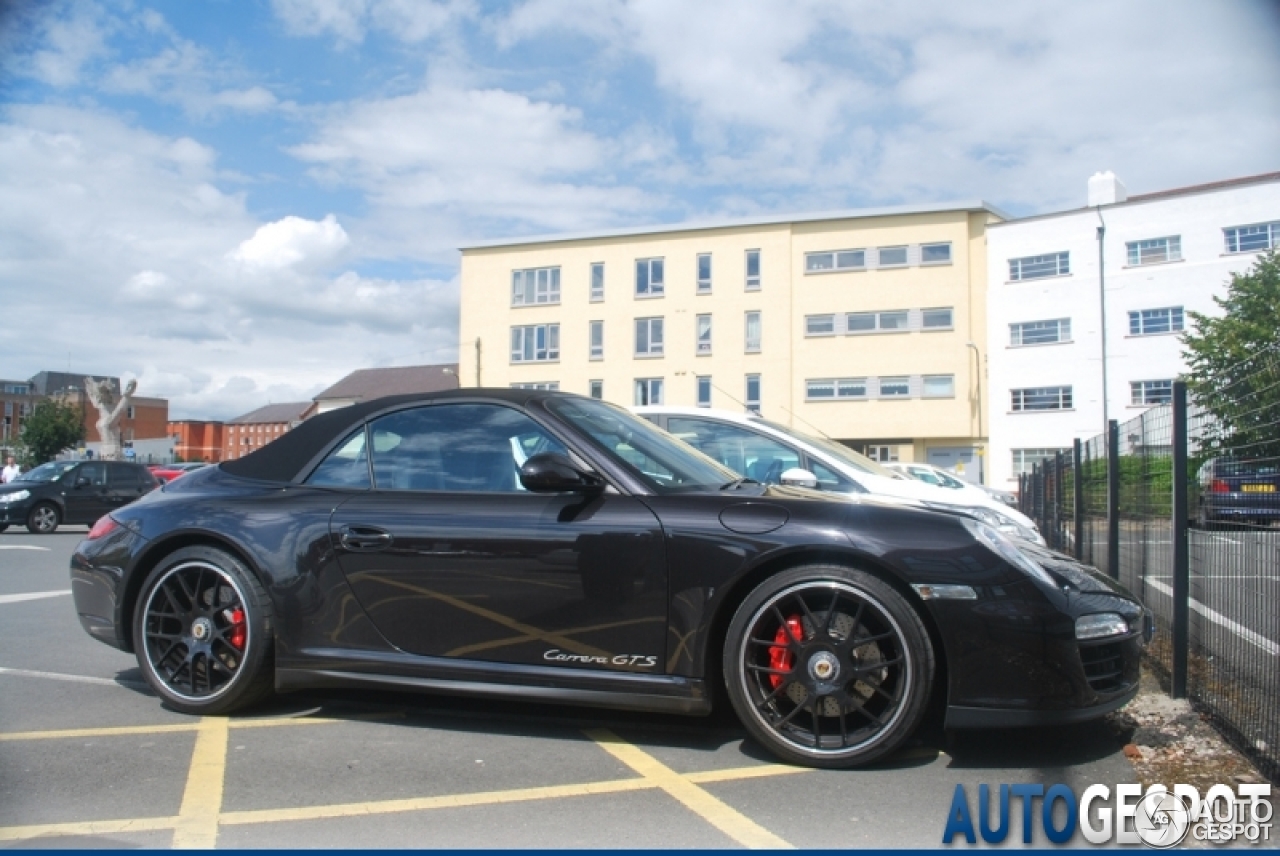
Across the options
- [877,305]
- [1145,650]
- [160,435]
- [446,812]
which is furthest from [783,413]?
[160,435]

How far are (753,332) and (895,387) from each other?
7.28m

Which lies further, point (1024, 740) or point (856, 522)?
point (1024, 740)

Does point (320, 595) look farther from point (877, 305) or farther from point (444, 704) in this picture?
point (877, 305)

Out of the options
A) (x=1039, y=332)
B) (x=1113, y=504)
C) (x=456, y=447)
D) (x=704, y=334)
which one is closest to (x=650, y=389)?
(x=704, y=334)

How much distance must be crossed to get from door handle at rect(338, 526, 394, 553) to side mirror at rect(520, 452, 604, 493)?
0.67 meters

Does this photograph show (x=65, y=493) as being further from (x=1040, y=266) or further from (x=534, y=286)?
(x=1040, y=266)

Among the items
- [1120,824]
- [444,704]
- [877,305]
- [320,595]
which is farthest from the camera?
[877,305]

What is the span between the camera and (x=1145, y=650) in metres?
6.26

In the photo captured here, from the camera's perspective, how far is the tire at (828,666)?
383cm

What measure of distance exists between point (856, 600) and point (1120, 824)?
1092 millimetres

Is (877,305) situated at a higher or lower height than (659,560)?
higher

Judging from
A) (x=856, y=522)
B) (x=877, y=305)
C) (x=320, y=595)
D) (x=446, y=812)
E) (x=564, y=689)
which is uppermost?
(x=877, y=305)

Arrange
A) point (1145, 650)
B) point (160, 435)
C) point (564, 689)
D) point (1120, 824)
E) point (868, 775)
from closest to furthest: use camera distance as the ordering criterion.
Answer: point (1120, 824), point (868, 775), point (564, 689), point (1145, 650), point (160, 435)

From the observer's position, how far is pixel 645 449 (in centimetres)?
468
